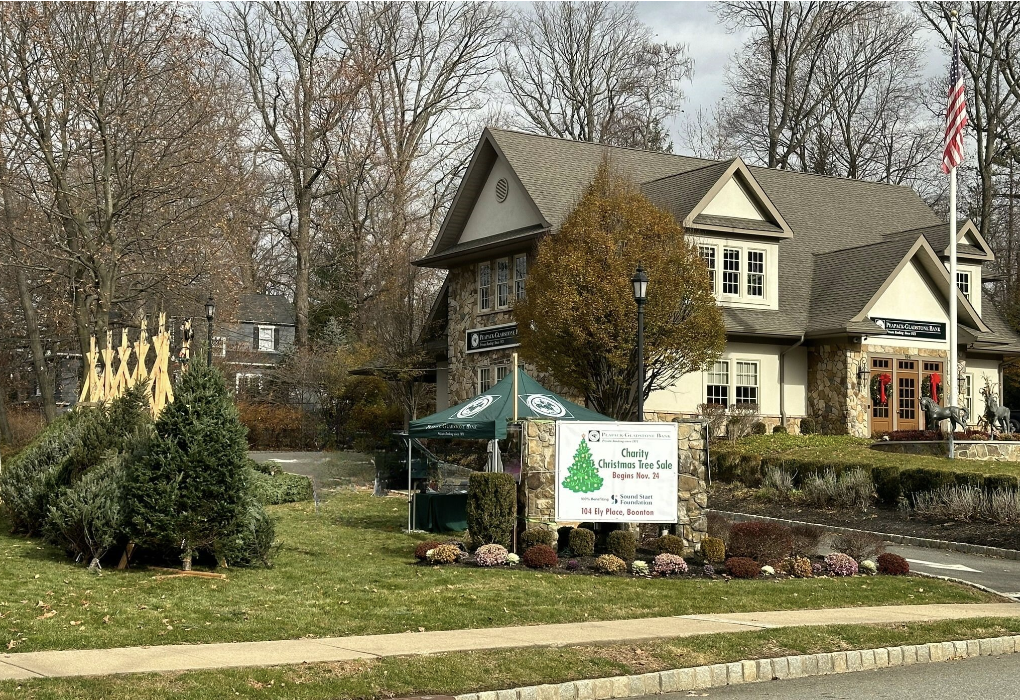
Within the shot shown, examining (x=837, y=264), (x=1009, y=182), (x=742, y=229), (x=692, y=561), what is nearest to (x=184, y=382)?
(x=692, y=561)

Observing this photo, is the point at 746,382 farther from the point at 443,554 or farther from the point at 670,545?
the point at 443,554

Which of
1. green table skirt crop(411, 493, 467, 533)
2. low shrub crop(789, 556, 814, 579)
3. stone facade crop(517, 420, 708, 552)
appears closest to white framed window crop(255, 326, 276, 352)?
green table skirt crop(411, 493, 467, 533)

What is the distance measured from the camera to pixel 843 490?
2506cm

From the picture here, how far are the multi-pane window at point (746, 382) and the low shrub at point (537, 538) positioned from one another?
18.4 m

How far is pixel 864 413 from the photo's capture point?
3519 cm

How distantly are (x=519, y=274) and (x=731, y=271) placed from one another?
6247mm

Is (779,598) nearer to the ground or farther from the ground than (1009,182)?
nearer to the ground

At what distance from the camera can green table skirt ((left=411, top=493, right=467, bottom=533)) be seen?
70.2 ft

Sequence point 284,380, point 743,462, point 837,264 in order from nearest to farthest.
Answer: point 743,462 < point 837,264 < point 284,380

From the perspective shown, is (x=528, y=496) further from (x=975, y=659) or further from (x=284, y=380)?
(x=284, y=380)

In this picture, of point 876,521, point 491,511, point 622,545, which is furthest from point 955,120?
point 491,511

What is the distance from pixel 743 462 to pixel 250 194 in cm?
2784

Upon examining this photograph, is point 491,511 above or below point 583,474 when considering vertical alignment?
below

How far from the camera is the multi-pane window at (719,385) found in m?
34.7
